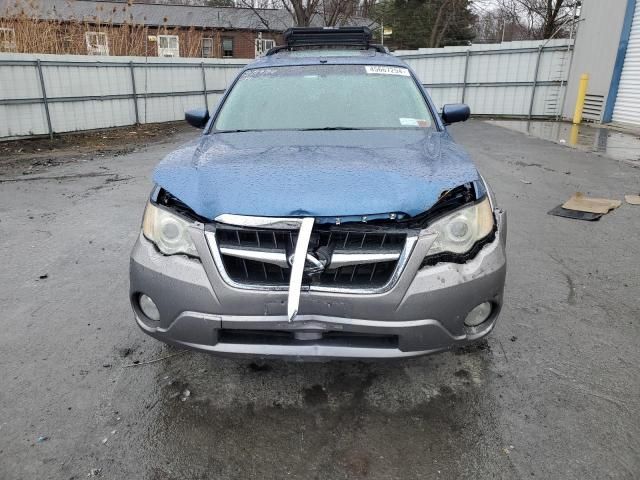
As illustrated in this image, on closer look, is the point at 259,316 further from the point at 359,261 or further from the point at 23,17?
the point at 23,17

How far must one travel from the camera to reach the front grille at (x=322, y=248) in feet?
6.89

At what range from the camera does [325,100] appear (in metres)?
3.53

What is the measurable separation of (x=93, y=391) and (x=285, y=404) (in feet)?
3.43

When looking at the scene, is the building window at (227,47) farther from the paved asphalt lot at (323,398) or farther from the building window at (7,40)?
the paved asphalt lot at (323,398)

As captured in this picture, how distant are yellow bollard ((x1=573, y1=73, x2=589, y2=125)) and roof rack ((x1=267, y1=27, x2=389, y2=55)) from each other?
1116 cm

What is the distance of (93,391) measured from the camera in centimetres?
257

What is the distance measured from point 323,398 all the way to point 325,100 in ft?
6.98

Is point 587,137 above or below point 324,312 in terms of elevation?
below

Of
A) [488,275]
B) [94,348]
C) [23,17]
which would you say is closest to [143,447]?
[94,348]

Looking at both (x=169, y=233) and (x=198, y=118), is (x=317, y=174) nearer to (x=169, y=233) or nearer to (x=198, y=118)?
(x=169, y=233)

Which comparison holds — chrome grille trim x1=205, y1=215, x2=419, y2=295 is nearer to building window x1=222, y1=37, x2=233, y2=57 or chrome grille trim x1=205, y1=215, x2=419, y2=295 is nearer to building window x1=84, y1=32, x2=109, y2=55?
building window x1=84, y1=32, x2=109, y2=55

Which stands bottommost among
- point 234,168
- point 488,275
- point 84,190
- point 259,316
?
point 84,190

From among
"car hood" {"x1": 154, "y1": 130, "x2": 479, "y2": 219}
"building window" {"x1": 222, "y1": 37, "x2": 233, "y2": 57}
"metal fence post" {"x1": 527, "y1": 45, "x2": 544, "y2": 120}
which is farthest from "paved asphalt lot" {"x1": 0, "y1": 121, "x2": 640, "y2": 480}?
"building window" {"x1": 222, "y1": 37, "x2": 233, "y2": 57}

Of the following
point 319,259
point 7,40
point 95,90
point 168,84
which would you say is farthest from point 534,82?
point 319,259
